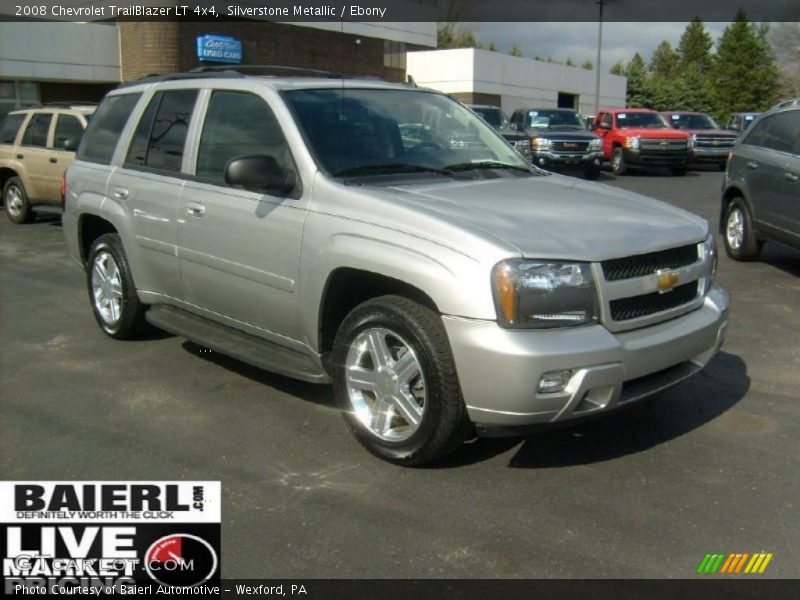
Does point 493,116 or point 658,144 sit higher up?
point 493,116

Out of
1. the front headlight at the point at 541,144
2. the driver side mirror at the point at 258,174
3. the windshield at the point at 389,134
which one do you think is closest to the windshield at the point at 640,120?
the front headlight at the point at 541,144

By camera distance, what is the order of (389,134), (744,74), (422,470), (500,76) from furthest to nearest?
(744,74)
(500,76)
(389,134)
(422,470)

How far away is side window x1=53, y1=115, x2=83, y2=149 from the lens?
43.0ft

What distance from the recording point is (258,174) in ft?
14.9

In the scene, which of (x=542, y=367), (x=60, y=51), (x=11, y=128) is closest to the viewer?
(x=542, y=367)

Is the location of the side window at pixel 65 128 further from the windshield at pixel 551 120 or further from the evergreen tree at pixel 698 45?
the evergreen tree at pixel 698 45

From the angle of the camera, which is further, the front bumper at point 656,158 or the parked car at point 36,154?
the front bumper at point 656,158

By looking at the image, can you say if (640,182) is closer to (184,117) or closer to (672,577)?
(184,117)

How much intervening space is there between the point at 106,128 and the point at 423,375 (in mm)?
3866

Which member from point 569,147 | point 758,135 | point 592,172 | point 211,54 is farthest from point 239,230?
point 211,54

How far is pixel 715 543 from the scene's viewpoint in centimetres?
353

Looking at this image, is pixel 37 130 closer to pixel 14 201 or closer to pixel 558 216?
pixel 14 201

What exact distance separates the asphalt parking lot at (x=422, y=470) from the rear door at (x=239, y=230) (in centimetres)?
62

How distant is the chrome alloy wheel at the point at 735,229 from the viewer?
9.79 metres
